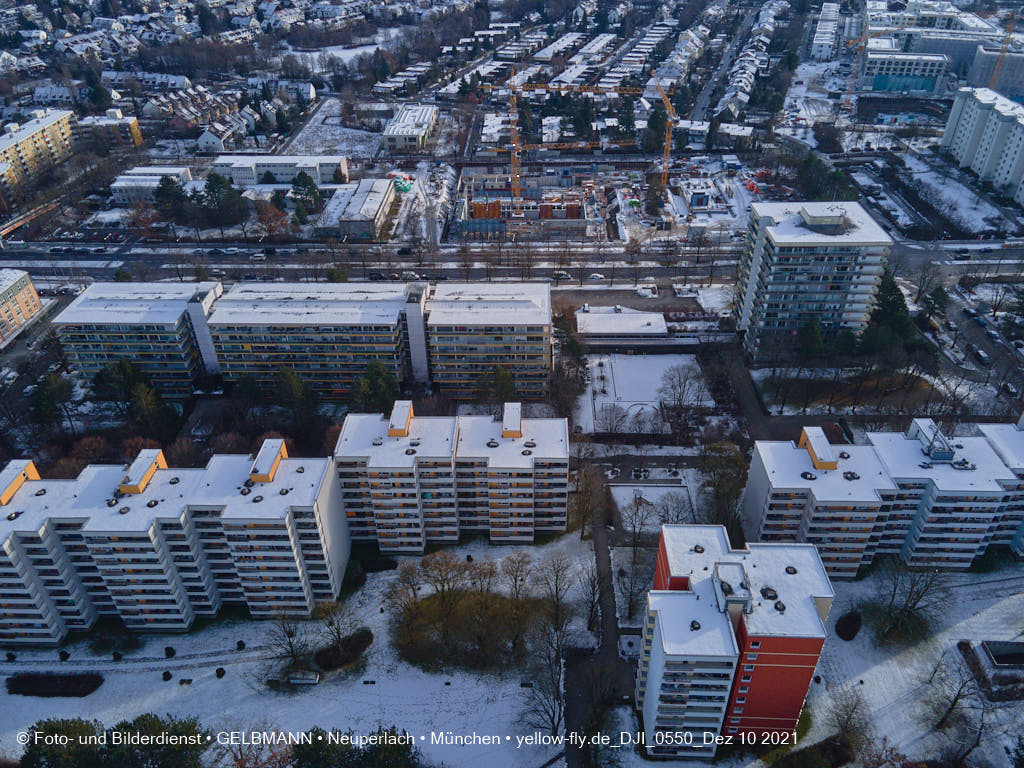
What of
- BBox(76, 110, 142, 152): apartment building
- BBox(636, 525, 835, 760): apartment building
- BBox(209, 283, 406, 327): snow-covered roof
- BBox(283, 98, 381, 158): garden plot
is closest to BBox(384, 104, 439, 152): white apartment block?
BBox(283, 98, 381, 158): garden plot

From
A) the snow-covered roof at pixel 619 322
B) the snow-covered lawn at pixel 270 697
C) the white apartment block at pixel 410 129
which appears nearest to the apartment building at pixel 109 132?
the white apartment block at pixel 410 129

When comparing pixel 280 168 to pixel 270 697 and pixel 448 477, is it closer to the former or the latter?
pixel 448 477

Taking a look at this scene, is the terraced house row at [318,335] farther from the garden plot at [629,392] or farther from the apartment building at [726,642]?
the apartment building at [726,642]

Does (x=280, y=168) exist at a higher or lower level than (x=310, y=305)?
lower

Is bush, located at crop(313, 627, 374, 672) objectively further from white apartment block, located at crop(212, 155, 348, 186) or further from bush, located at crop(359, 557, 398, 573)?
white apartment block, located at crop(212, 155, 348, 186)

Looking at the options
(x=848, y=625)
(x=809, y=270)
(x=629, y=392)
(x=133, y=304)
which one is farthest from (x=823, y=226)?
(x=133, y=304)
